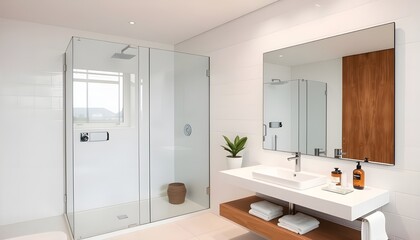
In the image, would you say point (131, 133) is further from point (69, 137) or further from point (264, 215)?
point (264, 215)

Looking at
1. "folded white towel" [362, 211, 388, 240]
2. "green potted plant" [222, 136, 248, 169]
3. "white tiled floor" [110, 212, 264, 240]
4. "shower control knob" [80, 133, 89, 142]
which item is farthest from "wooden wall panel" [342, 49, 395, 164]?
"shower control knob" [80, 133, 89, 142]

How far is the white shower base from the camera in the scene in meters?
2.99

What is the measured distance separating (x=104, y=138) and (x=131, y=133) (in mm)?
361

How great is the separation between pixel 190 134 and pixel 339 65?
2.17m

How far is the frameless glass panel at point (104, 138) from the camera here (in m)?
3.08

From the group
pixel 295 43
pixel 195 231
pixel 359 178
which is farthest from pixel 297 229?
pixel 295 43

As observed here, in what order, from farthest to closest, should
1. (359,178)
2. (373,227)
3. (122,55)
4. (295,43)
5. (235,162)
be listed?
(122,55) → (235,162) → (295,43) → (359,178) → (373,227)

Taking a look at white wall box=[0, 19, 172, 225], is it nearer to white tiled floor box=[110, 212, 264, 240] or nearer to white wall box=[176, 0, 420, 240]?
white tiled floor box=[110, 212, 264, 240]

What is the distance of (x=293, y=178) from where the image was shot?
7.95ft

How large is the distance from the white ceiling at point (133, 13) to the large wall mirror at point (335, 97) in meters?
0.77

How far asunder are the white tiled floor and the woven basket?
35 cm

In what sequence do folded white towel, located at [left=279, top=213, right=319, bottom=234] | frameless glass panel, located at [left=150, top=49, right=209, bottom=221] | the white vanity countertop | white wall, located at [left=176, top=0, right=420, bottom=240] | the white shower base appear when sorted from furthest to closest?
frameless glass panel, located at [left=150, top=49, right=209, bottom=221] < the white shower base < folded white towel, located at [left=279, top=213, right=319, bottom=234] < white wall, located at [left=176, top=0, right=420, bottom=240] < the white vanity countertop

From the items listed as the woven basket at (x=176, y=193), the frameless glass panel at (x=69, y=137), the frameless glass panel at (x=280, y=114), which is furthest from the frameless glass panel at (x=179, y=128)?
the frameless glass panel at (x=280, y=114)

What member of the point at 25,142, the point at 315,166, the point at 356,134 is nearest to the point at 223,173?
the point at 315,166
